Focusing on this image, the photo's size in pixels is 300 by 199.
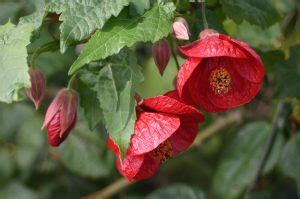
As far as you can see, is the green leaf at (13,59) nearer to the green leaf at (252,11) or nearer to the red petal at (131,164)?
the red petal at (131,164)

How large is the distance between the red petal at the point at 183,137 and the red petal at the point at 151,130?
0.34 ft

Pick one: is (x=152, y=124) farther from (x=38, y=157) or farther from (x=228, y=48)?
→ (x=38, y=157)

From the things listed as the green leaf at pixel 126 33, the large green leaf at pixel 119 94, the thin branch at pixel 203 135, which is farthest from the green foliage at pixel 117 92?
the thin branch at pixel 203 135

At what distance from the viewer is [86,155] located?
7.77ft

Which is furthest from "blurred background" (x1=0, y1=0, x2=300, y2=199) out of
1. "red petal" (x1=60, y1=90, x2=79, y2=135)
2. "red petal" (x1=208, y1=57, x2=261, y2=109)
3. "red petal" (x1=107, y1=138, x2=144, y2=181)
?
"red petal" (x1=107, y1=138, x2=144, y2=181)

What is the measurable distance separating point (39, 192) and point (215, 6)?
3.93 feet

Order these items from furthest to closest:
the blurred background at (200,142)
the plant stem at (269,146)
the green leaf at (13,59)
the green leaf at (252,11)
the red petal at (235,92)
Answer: the plant stem at (269,146), the blurred background at (200,142), the green leaf at (252,11), the red petal at (235,92), the green leaf at (13,59)

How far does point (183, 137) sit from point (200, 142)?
3.40 feet

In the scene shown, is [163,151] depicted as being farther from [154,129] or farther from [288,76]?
[288,76]

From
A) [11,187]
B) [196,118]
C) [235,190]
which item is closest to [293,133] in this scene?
[235,190]

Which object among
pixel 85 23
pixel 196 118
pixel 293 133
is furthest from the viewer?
pixel 293 133

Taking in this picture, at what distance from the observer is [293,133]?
217 centimetres

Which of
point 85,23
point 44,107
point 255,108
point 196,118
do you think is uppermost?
point 85,23

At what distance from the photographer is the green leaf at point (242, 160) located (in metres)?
2.23
